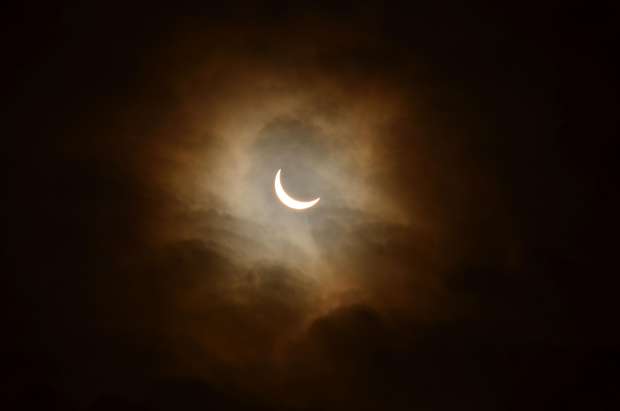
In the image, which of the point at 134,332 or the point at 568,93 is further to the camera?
the point at 134,332

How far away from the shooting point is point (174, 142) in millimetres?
4418

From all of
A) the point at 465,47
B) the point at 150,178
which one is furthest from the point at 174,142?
the point at 465,47

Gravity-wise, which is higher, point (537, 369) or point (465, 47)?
point (465, 47)

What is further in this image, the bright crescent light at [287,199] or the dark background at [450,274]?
the bright crescent light at [287,199]

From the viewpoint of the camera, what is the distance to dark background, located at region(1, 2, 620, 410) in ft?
13.8

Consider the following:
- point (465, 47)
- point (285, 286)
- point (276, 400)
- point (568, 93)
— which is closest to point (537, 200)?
point (568, 93)

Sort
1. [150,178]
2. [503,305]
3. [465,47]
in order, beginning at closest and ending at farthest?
[465,47] → [150,178] → [503,305]

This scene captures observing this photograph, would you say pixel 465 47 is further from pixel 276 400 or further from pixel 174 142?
pixel 276 400

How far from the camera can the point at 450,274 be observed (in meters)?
4.77

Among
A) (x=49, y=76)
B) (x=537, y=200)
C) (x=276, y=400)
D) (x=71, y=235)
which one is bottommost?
(x=276, y=400)

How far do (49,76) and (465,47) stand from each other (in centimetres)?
321

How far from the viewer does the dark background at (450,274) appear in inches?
166

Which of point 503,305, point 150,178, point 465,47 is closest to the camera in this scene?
point 465,47

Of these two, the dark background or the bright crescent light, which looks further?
the bright crescent light
